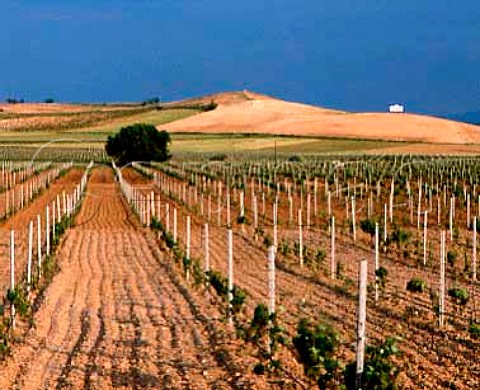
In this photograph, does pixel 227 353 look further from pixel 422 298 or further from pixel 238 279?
pixel 238 279

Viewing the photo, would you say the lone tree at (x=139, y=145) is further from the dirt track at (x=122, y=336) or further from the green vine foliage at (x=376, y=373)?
the green vine foliage at (x=376, y=373)

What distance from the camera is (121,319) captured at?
48.0ft

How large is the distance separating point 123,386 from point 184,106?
12666cm

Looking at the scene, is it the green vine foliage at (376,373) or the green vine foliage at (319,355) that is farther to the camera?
the green vine foliage at (319,355)

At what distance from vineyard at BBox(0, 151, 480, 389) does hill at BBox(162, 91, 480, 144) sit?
179 feet

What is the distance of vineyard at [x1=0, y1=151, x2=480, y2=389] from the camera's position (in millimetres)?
10602

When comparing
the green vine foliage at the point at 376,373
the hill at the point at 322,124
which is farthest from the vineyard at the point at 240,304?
the hill at the point at 322,124

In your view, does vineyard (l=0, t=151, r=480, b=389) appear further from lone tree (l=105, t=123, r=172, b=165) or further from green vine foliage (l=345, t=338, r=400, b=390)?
lone tree (l=105, t=123, r=172, b=165)

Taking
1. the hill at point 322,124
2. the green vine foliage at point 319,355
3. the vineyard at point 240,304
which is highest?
the hill at point 322,124

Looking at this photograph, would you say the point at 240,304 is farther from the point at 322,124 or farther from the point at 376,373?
the point at 322,124

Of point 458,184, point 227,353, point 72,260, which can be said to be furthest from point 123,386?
point 458,184

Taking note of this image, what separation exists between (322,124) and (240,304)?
8434 cm

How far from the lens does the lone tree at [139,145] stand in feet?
250

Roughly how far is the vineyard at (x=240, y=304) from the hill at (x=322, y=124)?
5467 centimetres
